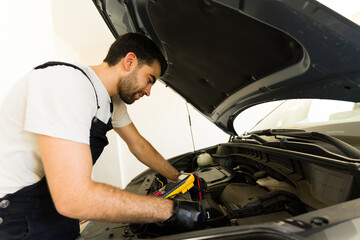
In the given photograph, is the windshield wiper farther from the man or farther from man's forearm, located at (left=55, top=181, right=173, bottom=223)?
man's forearm, located at (left=55, top=181, right=173, bottom=223)

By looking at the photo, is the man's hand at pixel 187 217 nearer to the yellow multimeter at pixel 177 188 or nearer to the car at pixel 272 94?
the car at pixel 272 94

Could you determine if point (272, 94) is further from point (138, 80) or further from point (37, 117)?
point (37, 117)

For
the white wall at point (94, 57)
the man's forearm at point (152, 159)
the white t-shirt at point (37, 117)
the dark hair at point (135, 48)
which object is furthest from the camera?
the white wall at point (94, 57)

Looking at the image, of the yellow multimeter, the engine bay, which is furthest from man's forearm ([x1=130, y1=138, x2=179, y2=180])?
the yellow multimeter

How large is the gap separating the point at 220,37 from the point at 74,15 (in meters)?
2.68

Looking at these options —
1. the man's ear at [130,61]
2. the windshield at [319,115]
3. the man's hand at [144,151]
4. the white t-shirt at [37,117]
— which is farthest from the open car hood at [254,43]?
the man's hand at [144,151]

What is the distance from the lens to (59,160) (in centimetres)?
60

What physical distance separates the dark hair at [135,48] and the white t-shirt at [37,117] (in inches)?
11.8

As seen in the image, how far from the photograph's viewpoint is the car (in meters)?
0.50

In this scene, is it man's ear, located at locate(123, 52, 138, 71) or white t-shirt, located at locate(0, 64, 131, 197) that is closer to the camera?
white t-shirt, located at locate(0, 64, 131, 197)

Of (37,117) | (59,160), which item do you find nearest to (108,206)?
(59,160)

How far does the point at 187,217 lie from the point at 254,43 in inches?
27.6

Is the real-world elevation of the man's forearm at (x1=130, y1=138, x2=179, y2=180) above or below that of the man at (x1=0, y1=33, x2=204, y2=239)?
above

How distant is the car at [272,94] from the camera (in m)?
0.50
